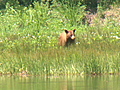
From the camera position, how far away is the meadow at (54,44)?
11492 mm

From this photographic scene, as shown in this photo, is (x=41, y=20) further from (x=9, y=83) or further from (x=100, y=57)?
(x=9, y=83)

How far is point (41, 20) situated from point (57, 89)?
13157 mm

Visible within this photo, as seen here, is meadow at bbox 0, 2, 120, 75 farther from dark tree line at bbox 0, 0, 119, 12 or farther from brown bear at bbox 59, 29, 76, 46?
dark tree line at bbox 0, 0, 119, 12

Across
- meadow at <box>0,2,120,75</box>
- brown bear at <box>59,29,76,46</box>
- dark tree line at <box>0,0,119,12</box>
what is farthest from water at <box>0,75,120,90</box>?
dark tree line at <box>0,0,119,12</box>

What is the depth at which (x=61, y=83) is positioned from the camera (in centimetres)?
984

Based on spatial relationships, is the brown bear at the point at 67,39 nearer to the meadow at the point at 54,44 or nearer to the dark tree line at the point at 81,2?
the meadow at the point at 54,44

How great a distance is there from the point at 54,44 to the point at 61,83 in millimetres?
6733

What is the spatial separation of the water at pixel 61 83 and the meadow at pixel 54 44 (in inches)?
20.9

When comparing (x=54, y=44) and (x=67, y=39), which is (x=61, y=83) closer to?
(x=54, y=44)

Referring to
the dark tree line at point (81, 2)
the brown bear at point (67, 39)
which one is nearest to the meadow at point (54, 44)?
the brown bear at point (67, 39)

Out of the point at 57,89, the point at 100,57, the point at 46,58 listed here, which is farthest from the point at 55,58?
the point at 57,89

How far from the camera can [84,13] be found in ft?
75.3

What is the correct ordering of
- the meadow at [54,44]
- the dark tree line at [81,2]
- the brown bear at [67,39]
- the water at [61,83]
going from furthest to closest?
the dark tree line at [81,2] < the brown bear at [67,39] < the meadow at [54,44] < the water at [61,83]

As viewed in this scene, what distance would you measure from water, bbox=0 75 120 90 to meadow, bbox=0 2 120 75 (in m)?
0.53
